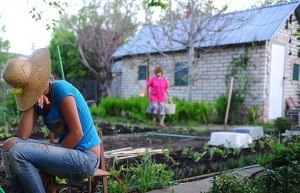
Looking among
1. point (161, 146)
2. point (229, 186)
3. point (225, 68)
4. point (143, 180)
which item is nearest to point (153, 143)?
point (161, 146)

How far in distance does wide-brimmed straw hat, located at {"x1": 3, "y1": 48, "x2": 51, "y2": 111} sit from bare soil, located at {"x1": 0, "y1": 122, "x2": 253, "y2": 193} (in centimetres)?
126

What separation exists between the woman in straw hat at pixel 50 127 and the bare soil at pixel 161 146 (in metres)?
1.02

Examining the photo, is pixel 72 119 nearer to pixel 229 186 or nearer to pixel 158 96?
pixel 229 186

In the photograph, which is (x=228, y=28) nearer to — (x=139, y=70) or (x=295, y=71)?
(x=295, y=71)

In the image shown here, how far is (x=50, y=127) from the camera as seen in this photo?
2699mm

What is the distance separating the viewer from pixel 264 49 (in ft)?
41.1

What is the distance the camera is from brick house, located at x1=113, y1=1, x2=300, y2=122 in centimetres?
1266

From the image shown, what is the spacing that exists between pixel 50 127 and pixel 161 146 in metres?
4.12

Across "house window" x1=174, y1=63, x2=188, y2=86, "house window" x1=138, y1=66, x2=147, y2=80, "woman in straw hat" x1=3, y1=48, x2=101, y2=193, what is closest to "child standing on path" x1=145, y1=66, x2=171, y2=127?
"house window" x1=174, y1=63, x2=188, y2=86

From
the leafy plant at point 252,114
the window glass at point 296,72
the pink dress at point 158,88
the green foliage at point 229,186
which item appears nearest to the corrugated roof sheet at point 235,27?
the window glass at point 296,72

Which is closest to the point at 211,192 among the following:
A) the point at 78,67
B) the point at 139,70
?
the point at 139,70

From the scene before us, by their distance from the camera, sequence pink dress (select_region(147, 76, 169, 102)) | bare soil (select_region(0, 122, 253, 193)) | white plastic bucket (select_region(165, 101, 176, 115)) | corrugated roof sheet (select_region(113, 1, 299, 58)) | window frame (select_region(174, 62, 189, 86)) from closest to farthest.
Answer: bare soil (select_region(0, 122, 253, 193)) < pink dress (select_region(147, 76, 169, 102)) < white plastic bucket (select_region(165, 101, 176, 115)) < corrugated roof sheet (select_region(113, 1, 299, 58)) < window frame (select_region(174, 62, 189, 86))

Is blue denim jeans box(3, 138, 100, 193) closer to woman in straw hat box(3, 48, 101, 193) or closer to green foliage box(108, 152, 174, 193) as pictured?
woman in straw hat box(3, 48, 101, 193)

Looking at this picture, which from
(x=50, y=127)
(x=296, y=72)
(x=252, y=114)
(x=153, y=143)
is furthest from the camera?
(x=296, y=72)
